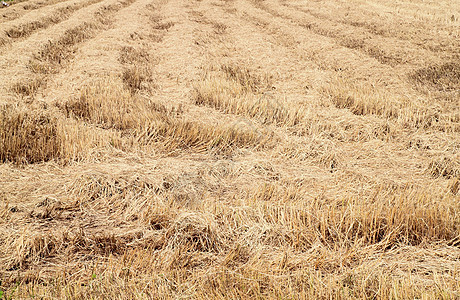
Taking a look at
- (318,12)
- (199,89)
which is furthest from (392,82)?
(318,12)

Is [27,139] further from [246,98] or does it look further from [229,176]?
[246,98]

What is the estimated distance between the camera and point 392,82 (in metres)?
5.56

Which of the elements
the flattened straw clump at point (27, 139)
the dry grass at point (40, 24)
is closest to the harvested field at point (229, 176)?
the flattened straw clump at point (27, 139)

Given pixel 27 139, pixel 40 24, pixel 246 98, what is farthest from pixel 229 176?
pixel 40 24

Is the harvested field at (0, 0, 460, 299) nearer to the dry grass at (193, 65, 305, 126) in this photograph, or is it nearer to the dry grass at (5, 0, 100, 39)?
the dry grass at (193, 65, 305, 126)

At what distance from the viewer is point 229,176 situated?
10.3 feet

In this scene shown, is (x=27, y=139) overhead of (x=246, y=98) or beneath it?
beneath

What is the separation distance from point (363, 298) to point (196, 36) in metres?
8.20

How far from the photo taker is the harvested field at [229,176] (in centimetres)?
203

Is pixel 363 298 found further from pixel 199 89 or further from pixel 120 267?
pixel 199 89

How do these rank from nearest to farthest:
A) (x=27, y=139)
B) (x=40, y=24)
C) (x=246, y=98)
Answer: (x=27, y=139) < (x=246, y=98) < (x=40, y=24)

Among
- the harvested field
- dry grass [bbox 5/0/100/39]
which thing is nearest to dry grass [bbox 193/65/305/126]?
the harvested field

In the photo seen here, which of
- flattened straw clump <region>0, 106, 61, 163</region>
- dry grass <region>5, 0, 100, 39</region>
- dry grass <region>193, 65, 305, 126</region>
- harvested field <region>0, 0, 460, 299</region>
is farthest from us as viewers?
dry grass <region>5, 0, 100, 39</region>

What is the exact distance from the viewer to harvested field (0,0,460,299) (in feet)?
6.64
